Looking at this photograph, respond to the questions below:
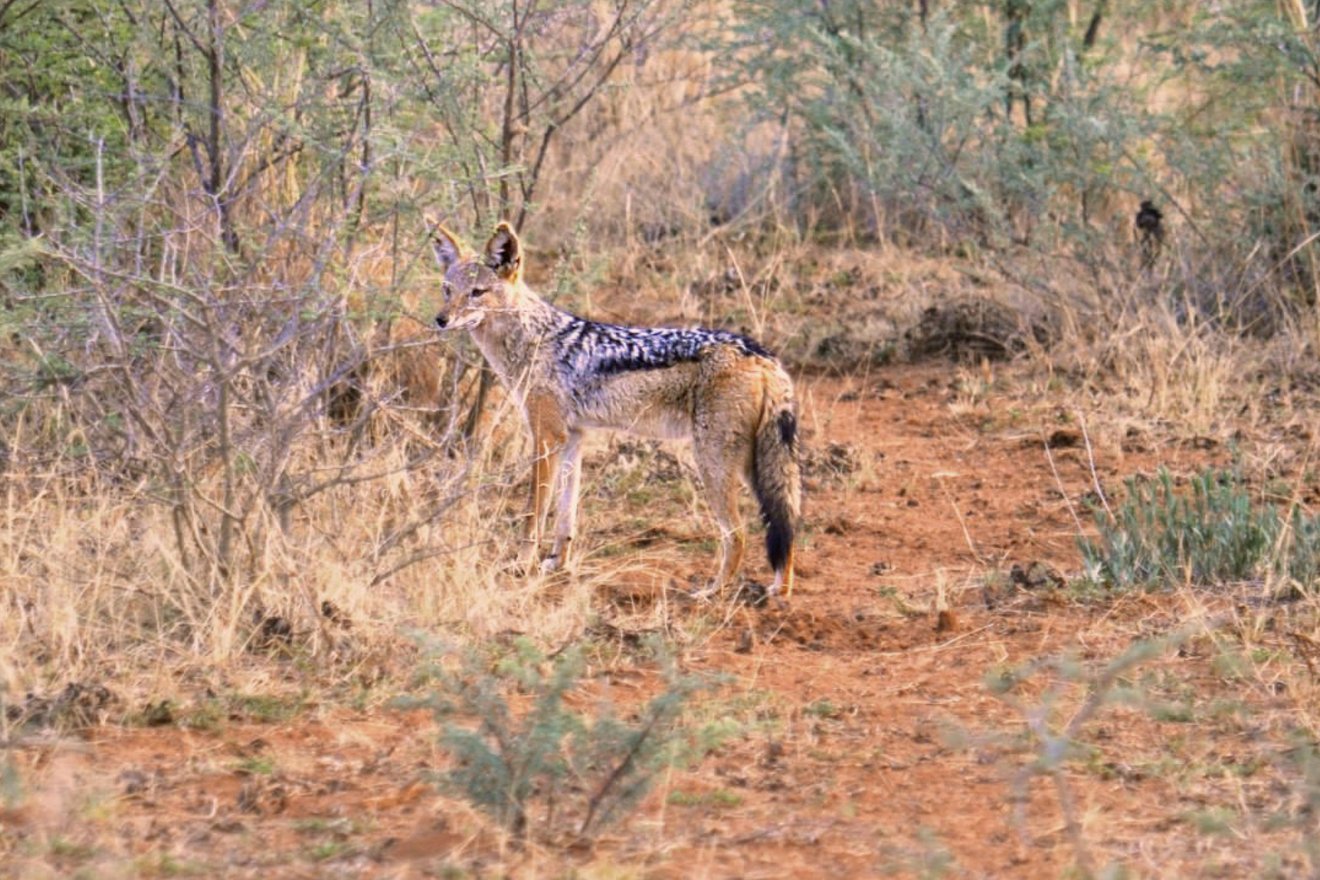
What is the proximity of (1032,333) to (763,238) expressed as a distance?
267cm

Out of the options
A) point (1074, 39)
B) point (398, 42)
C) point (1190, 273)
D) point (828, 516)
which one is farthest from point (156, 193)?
point (1074, 39)

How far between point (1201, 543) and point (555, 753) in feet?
10.3

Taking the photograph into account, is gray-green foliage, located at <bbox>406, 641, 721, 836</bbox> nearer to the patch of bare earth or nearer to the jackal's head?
the patch of bare earth

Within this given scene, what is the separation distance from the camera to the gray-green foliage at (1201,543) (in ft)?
21.5

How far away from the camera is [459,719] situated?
5.24 metres

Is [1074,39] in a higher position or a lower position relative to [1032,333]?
higher

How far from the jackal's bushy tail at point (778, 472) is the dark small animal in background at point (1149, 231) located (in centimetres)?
423

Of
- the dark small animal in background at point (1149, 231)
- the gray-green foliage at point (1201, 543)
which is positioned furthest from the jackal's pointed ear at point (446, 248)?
the dark small animal in background at point (1149, 231)

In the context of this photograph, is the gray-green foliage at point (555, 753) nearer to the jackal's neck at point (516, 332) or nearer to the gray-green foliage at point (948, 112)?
the jackal's neck at point (516, 332)

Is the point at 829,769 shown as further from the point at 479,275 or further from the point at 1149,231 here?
the point at 1149,231

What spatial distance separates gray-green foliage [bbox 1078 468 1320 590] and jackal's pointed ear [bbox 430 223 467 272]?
285 centimetres

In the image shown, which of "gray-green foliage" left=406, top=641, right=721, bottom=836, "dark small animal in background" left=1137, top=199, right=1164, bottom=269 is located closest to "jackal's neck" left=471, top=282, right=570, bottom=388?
"gray-green foliage" left=406, top=641, right=721, bottom=836

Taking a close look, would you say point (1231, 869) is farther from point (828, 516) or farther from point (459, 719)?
point (828, 516)

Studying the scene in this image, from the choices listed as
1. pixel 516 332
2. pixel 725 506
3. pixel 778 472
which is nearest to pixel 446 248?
pixel 516 332
